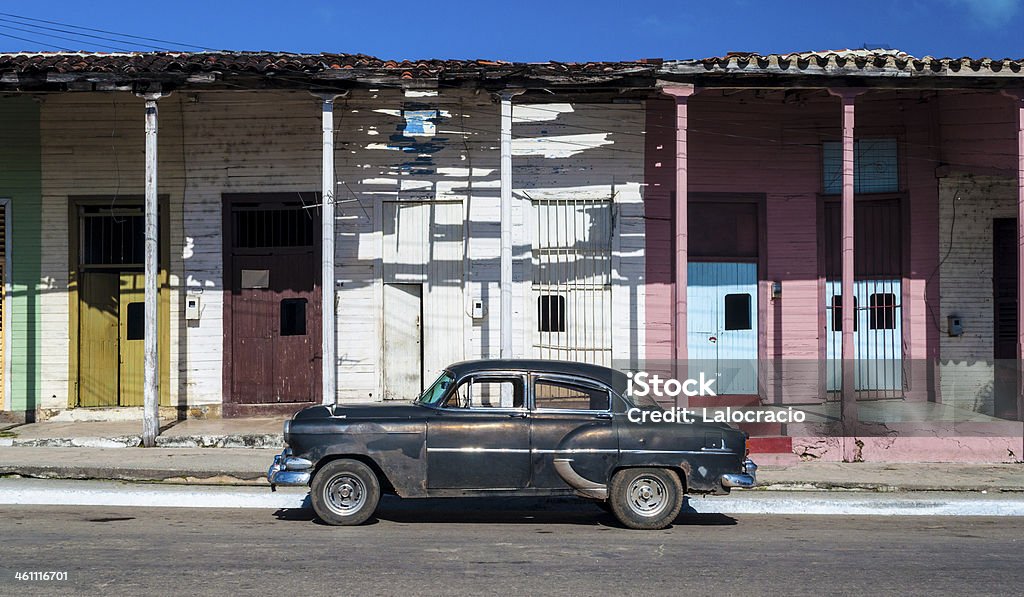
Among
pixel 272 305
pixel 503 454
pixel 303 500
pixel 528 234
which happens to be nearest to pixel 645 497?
pixel 503 454

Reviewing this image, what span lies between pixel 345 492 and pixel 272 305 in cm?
697

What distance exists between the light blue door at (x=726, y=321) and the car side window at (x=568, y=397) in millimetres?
6848

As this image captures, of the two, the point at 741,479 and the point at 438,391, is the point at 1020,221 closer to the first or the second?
the point at 741,479

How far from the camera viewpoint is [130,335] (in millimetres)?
14820

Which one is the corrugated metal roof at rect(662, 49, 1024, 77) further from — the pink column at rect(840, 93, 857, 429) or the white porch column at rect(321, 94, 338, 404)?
the white porch column at rect(321, 94, 338, 404)

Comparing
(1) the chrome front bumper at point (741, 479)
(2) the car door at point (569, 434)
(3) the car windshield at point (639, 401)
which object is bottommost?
(1) the chrome front bumper at point (741, 479)

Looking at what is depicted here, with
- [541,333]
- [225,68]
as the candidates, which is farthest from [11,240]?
[541,333]

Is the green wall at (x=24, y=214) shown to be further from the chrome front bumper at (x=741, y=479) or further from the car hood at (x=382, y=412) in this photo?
the chrome front bumper at (x=741, y=479)

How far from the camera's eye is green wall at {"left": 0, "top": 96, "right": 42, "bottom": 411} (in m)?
14.5

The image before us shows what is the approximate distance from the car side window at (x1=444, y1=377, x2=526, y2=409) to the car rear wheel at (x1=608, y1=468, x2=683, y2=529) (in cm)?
114

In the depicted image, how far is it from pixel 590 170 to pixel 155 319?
693cm

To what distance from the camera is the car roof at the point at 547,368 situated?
8.48 meters

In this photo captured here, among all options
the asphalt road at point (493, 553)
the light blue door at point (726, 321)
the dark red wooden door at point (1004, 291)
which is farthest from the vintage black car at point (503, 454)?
the dark red wooden door at point (1004, 291)

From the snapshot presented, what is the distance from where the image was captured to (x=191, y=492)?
10266 millimetres
